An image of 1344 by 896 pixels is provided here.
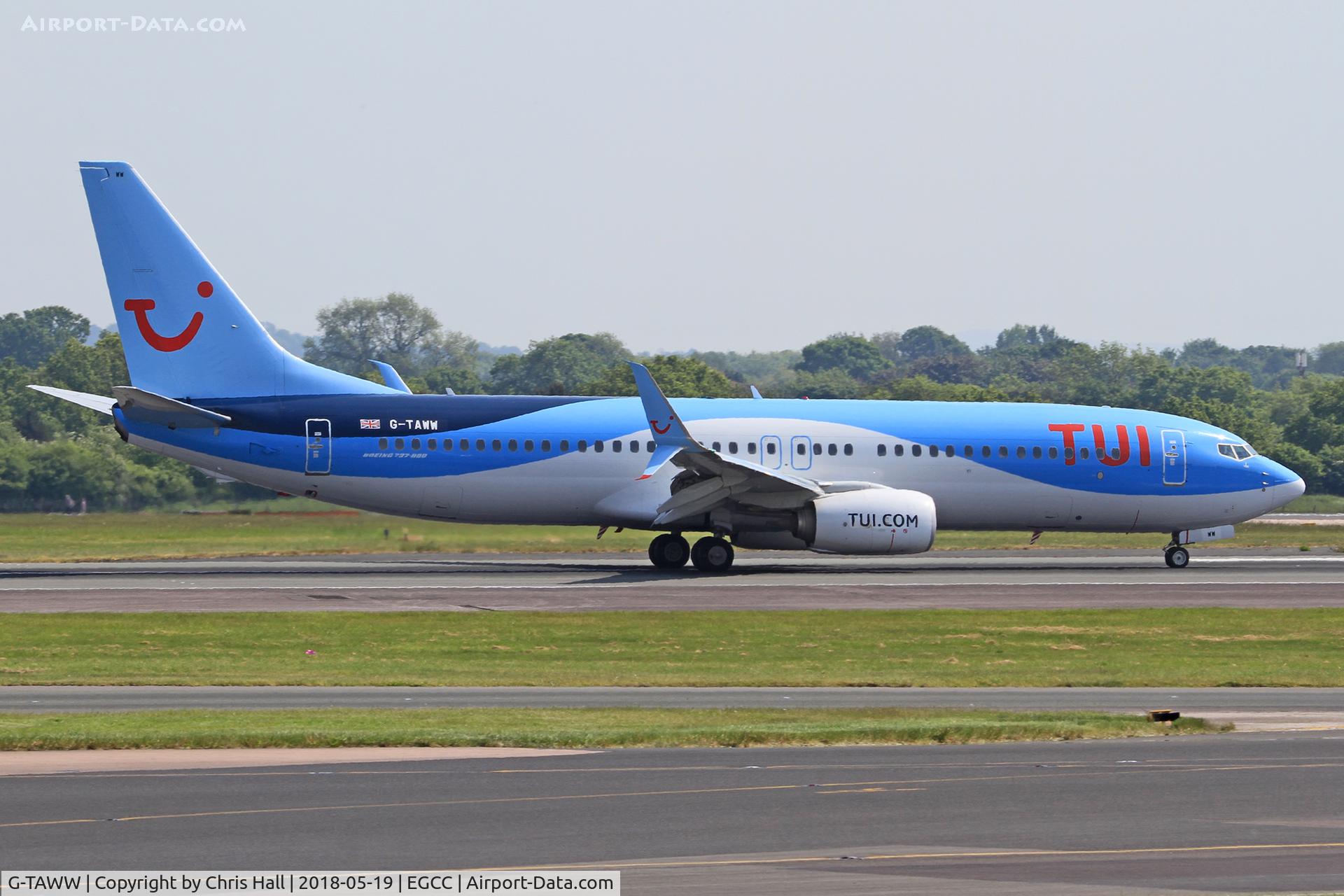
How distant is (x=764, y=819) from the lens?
12805mm

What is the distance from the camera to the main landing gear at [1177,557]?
136 feet

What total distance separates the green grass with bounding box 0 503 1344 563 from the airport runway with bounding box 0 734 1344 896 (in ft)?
87.0

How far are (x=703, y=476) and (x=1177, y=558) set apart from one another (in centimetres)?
1364

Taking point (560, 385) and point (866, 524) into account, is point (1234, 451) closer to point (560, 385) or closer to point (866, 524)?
point (866, 524)

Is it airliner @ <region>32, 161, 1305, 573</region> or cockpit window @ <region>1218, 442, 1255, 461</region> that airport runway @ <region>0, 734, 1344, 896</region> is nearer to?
airliner @ <region>32, 161, 1305, 573</region>

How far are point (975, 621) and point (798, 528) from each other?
28.7 ft

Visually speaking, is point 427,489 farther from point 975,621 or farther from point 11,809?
point 11,809

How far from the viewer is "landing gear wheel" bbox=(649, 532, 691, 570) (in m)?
38.9

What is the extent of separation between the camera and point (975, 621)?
29.5 meters

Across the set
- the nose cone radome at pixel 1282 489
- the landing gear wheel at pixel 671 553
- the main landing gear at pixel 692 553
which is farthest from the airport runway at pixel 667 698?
the nose cone radome at pixel 1282 489

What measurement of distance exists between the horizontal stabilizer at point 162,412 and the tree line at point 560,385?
1136cm

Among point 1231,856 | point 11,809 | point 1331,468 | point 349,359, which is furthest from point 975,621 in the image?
point 349,359

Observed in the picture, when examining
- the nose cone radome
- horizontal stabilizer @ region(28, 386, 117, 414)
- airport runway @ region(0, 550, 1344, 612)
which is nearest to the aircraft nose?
the nose cone radome

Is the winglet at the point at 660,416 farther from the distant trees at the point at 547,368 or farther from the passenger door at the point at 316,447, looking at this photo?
the distant trees at the point at 547,368
